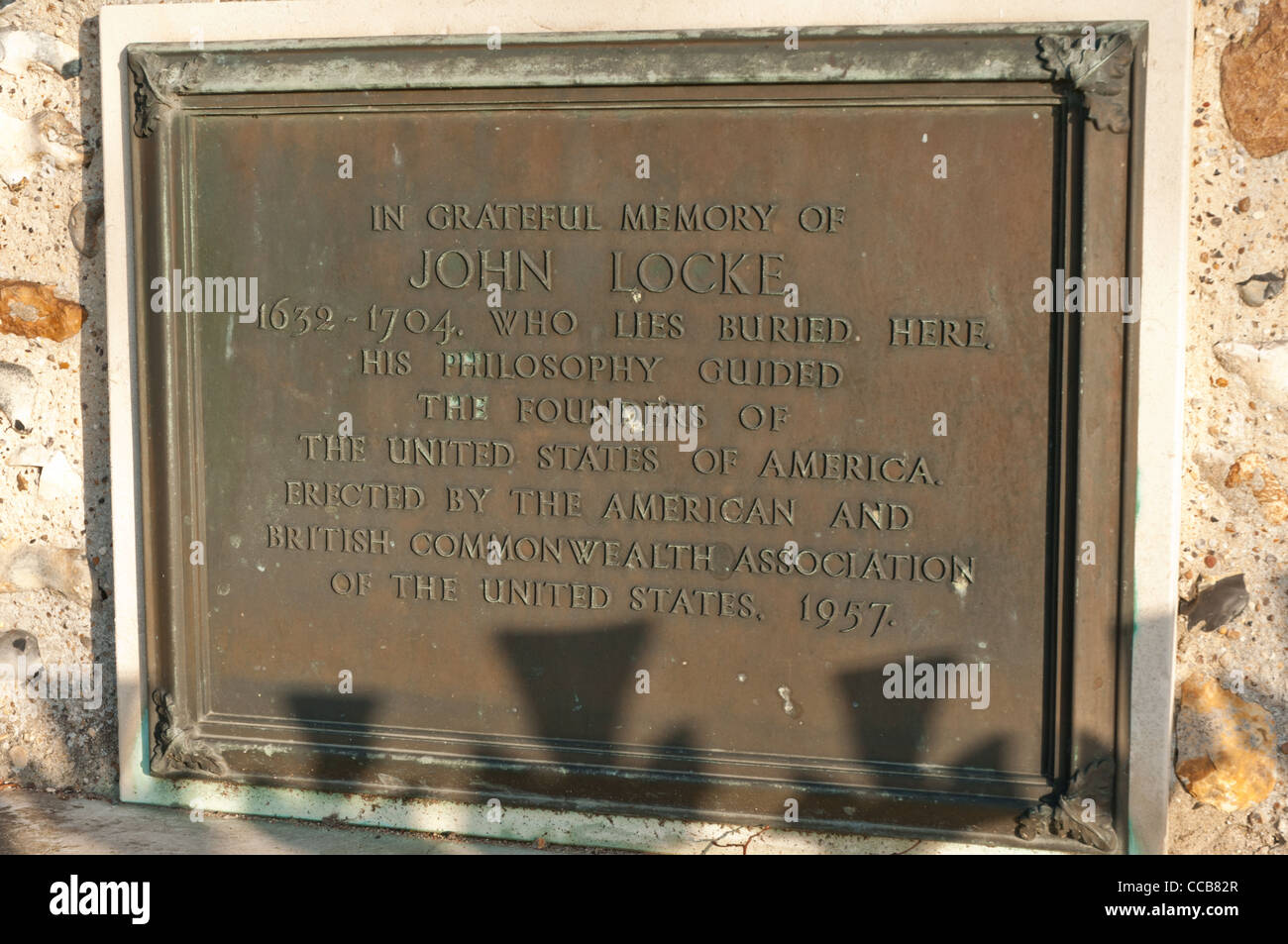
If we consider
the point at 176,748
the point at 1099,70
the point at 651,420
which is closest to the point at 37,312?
the point at 176,748

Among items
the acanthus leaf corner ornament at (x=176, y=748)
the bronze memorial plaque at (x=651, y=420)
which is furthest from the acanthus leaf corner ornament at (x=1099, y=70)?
the acanthus leaf corner ornament at (x=176, y=748)

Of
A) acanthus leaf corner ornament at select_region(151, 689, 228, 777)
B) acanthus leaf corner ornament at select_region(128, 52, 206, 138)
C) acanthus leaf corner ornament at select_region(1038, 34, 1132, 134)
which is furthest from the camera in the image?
acanthus leaf corner ornament at select_region(151, 689, 228, 777)

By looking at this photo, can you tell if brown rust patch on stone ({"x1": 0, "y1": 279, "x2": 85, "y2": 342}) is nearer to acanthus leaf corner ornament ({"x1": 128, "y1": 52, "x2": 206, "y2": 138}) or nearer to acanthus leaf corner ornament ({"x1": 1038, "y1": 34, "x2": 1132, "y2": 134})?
acanthus leaf corner ornament ({"x1": 128, "y1": 52, "x2": 206, "y2": 138})

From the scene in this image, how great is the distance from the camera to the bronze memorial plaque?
281 cm

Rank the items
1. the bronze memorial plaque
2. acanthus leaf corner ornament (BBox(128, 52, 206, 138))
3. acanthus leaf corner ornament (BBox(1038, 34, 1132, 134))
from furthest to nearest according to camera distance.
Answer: acanthus leaf corner ornament (BBox(128, 52, 206, 138))
the bronze memorial plaque
acanthus leaf corner ornament (BBox(1038, 34, 1132, 134))

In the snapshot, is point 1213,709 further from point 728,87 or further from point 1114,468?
point 728,87

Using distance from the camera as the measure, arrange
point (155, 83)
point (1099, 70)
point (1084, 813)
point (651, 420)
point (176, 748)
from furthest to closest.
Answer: point (176, 748), point (155, 83), point (651, 420), point (1084, 813), point (1099, 70)

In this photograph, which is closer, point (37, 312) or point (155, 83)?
point (155, 83)

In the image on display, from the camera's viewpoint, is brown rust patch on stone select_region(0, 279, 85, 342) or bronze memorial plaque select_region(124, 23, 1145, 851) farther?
brown rust patch on stone select_region(0, 279, 85, 342)

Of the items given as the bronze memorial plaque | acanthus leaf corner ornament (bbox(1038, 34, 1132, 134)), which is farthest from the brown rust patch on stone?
Result: acanthus leaf corner ornament (bbox(1038, 34, 1132, 134))

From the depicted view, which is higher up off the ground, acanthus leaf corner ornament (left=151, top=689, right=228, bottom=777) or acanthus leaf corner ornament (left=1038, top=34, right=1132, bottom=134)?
acanthus leaf corner ornament (left=1038, top=34, right=1132, bottom=134)

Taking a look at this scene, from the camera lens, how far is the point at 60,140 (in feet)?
10.8

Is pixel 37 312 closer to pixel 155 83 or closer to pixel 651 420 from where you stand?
pixel 155 83

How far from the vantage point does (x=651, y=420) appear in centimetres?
298
